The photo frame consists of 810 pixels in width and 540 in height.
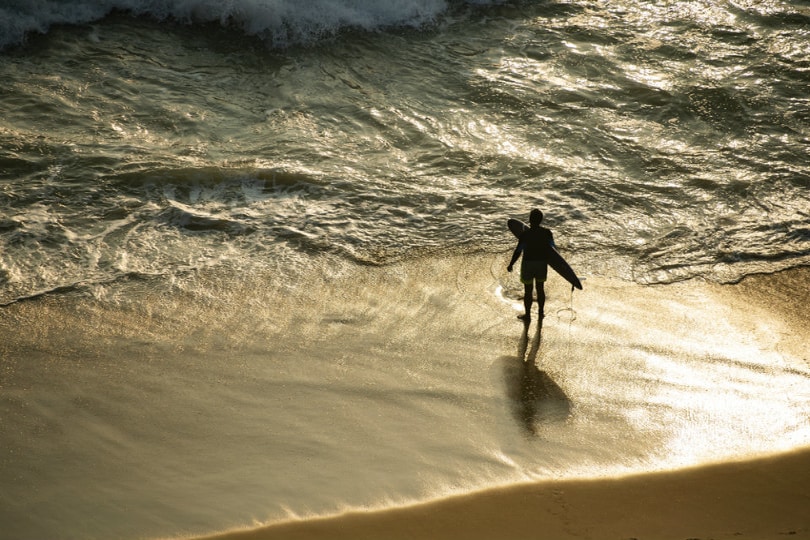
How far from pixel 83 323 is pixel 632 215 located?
6369mm

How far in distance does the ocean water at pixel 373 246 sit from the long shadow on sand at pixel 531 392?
0.11 feet

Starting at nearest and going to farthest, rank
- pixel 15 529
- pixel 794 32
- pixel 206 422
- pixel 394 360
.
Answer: pixel 15 529
pixel 206 422
pixel 394 360
pixel 794 32

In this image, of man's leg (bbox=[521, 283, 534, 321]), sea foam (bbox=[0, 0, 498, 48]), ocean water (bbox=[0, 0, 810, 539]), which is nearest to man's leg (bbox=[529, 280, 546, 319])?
Result: man's leg (bbox=[521, 283, 534, 321])

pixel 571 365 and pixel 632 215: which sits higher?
pixel 632 215

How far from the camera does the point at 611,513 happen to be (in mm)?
5359

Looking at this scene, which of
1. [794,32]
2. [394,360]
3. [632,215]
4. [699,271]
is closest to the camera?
[394,360]

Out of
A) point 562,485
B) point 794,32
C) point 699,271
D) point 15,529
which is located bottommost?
point 15,529

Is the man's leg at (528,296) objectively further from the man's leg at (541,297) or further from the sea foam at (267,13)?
the sea foam at (267,13)

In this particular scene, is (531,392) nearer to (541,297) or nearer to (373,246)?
(541,297)

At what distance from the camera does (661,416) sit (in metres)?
6.40

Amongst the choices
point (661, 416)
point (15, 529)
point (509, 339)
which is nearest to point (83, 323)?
point (15, 529)

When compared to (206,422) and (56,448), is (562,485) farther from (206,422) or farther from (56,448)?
(56,448)

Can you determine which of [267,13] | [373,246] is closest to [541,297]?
[373,246]

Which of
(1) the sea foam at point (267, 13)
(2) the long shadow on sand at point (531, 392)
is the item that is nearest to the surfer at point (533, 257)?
(2) the long shadow on sand at point (531, 392)
